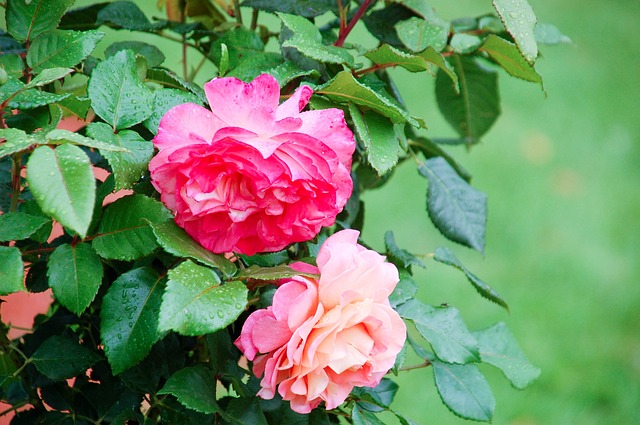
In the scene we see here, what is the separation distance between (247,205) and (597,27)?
12.2ft

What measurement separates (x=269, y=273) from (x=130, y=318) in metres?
0.12

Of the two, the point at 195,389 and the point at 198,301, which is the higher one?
the point at 198,301

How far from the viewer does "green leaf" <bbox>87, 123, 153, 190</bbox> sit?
1.87 ft

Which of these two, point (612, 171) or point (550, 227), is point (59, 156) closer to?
point (550, 227)

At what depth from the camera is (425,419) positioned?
187cm

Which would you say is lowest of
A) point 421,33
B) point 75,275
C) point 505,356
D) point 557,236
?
point 557,236

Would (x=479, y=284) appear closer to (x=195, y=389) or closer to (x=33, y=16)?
(x=195, y=389)

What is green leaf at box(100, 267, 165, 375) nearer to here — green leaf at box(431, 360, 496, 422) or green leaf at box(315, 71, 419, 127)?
green leaf at box(315, 71, 419, 127)

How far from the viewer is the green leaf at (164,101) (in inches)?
24.9

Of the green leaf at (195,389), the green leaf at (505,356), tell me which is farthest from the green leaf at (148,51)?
the green leaf at (505,356)

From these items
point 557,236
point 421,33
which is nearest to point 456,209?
point 421,33

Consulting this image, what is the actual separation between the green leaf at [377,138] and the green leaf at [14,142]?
26 centimetres

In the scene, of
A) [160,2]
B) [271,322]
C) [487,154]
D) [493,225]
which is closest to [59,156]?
[271,322]

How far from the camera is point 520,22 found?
2.08 ft
